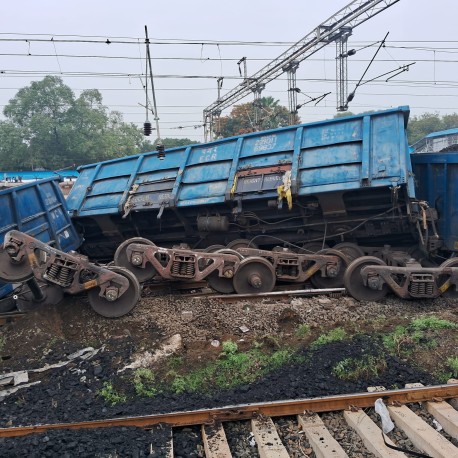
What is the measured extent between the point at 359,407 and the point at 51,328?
376cm

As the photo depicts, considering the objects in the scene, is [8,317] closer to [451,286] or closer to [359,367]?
[359,367]

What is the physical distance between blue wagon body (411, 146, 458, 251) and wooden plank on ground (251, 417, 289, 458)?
500 centimetres

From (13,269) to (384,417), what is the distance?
4464mm

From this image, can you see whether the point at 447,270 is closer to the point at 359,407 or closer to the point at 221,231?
the point at 359,407

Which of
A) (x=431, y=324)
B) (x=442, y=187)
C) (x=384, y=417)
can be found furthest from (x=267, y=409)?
(x=442, y=187)

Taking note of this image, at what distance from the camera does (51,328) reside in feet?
17.0

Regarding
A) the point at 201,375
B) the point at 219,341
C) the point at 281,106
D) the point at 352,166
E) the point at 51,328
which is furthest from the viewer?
the point at 281,106

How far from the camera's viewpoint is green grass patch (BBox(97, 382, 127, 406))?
372cm

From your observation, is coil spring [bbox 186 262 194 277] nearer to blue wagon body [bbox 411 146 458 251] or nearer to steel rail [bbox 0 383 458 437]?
steel rail [bbox 0 383 458 437]

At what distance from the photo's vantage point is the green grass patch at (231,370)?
3.92 metres

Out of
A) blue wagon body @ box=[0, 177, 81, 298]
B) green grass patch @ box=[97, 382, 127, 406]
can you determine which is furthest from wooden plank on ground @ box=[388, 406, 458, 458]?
blue wagon body @ box=[0, 177, 81, 298]

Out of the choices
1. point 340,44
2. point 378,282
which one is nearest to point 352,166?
point 378,282

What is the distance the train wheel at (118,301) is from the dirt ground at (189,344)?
12 cm

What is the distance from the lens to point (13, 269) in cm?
514
